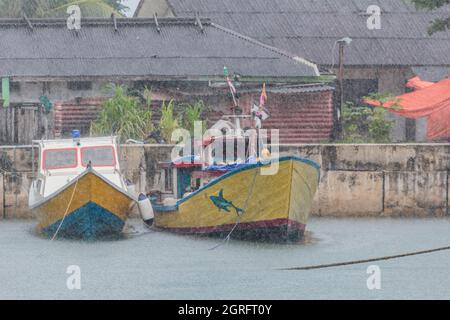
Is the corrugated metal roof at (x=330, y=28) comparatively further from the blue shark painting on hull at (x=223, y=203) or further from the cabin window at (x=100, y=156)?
the blue shark painting on hull at (x=223, y=203)

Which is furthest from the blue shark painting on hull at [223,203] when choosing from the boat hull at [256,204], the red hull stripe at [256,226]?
the red hull stripe at [256,226]

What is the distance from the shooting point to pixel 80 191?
35406mm

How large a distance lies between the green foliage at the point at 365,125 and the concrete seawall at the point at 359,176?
3999 millimetres

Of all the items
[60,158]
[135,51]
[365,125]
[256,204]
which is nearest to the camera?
[256,204]

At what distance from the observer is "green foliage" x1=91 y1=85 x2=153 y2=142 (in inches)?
1682

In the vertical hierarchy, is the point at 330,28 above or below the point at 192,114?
above

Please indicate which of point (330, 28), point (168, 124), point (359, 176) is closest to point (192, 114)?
point (168, 124)

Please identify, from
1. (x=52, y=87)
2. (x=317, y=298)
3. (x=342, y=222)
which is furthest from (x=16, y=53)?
(x=317, y=298)

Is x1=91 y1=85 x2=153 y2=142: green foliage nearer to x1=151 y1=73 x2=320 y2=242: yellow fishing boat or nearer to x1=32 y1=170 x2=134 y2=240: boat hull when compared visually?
x1=151 y1=73 x2=320 y2=242: yellow fishing boat

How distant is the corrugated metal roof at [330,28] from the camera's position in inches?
2088

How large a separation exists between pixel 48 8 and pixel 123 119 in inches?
880

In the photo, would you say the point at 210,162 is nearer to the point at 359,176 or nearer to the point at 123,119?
the point at 359,176

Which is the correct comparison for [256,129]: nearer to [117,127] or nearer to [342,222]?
[342,222]

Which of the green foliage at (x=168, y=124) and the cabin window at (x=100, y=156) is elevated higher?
the green foliage at (x=168, y=124)
